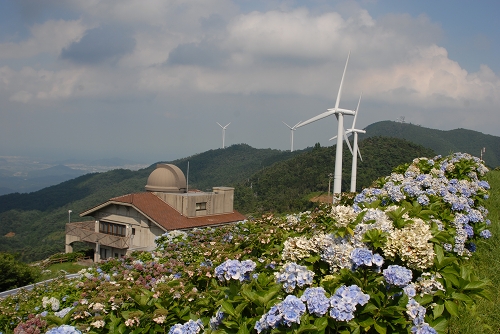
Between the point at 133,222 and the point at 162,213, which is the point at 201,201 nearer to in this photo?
the point at 162,213

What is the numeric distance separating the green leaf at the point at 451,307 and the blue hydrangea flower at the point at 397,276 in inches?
36.3

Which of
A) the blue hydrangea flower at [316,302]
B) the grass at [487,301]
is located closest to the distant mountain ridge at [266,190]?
the grass at [487,301]

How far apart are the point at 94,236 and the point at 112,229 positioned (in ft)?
5.30

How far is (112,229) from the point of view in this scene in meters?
36.5

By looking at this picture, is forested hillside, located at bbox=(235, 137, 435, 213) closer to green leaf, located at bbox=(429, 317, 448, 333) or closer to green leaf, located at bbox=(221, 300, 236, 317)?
green leaf, located at bbox=(429, 317, 448, 333)

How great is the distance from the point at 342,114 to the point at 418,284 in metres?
32.0

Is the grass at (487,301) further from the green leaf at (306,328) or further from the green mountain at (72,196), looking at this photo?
the green mountain at (72,196)

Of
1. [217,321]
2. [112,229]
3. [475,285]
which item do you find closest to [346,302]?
[217,321]

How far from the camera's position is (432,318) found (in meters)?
4.50

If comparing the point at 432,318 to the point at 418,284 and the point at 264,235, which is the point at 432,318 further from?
the point at 264,235

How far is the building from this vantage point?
33.9m

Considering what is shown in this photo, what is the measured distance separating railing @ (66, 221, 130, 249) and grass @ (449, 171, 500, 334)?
94.8 ft

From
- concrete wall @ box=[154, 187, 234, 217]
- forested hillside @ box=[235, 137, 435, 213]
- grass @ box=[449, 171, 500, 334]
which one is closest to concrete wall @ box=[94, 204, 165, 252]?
concrete wall @ box=[154, 187, 234, 217]

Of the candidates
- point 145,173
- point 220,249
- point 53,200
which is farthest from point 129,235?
point 145,173
